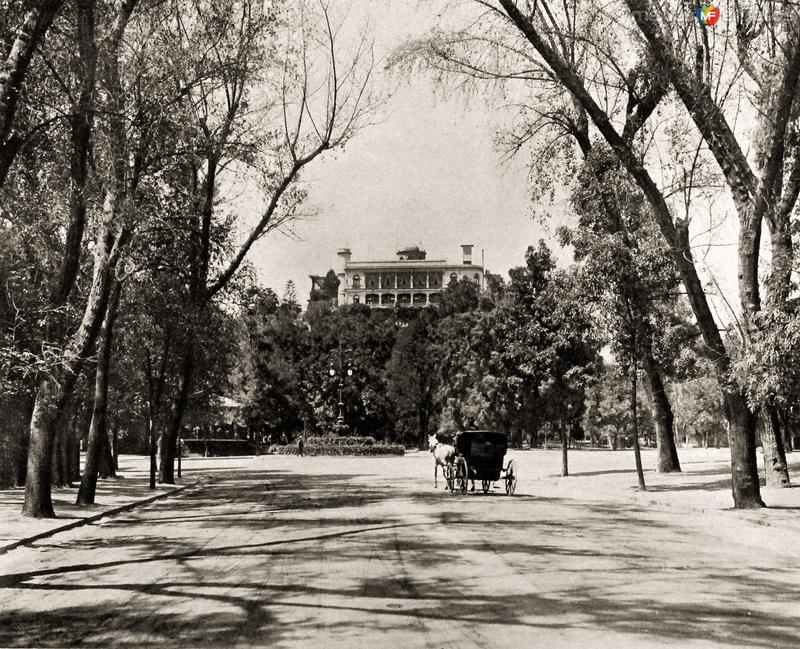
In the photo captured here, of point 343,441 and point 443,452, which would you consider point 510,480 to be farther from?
point 343,441

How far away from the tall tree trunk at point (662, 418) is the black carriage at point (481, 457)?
21.1 feet

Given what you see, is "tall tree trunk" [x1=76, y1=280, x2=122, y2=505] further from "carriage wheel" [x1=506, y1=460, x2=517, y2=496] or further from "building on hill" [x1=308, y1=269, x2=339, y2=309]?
"building on hill" [x1=308, y1=269, x2=339, y2=309]

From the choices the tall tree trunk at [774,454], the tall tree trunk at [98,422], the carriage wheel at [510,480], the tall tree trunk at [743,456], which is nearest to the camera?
the tall tree trunk at [743,456]

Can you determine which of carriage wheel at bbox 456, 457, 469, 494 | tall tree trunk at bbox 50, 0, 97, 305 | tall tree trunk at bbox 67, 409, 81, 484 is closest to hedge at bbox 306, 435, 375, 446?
Answer: tall tree trunk at bbox 67, 409, 81, 484

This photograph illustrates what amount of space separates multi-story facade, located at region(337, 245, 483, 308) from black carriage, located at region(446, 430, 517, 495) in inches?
4327

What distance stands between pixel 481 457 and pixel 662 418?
10.3m

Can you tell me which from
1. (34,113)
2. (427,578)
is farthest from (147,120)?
(427,578)

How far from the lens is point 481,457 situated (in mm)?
20750

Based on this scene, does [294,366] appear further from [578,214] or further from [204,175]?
[578,214]

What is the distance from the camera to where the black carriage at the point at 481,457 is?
20.4m

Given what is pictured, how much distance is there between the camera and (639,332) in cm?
2092


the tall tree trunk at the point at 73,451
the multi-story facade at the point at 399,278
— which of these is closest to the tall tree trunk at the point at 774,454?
the tall tree trunk at the point at 73,451

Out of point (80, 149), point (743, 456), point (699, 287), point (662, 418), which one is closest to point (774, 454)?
point (743, 456)

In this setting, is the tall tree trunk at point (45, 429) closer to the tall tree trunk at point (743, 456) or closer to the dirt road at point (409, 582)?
the dirt road at point (409, 582)
